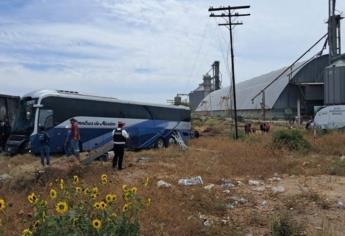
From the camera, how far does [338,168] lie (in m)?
17.2

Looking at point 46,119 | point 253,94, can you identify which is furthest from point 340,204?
point 253,94

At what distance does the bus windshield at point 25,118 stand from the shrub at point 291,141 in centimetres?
1110

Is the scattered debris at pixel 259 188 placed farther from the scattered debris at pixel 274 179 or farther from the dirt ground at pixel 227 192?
the scattered debris at pixel 274 179

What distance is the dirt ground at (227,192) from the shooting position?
8914mm

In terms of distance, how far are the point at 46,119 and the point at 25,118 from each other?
112cm

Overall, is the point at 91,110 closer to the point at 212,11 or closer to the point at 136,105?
the point at 136,105

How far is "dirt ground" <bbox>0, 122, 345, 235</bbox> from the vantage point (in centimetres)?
891

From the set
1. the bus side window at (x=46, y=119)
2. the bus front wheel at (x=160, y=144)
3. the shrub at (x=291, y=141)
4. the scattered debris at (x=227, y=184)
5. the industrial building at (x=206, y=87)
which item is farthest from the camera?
the industrial building at (x=206, y=87)

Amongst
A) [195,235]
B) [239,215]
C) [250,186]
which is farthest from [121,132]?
[195,235]

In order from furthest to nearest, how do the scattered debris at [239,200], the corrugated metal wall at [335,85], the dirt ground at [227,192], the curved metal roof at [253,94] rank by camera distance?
the curved metal roof at [253,94], the corrugated metal wall at [335,85], the scattered debris at [239,200], the dirt ground at [227,192]

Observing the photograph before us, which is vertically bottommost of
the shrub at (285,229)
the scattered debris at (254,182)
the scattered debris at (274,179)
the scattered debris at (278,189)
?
the scattered debris at (274,179)

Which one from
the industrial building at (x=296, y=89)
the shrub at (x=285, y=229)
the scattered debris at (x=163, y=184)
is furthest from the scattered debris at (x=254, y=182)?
the industrial building at (x=296, y=89)

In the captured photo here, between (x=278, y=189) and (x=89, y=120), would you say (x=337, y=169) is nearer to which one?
(x=278, y=189)

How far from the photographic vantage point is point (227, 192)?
12.8 meters
